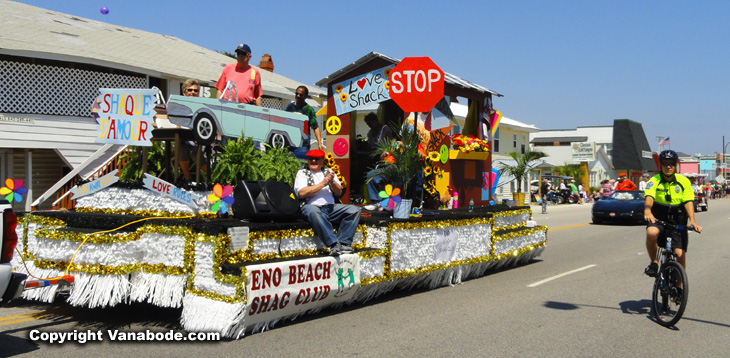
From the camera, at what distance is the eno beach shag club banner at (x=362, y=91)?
35.9 feet

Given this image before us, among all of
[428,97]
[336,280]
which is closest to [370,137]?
[428,97]

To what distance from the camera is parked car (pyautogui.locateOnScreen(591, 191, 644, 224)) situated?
22406 mm

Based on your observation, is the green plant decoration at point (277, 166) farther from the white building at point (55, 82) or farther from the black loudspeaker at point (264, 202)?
the white building at point (55, 82)

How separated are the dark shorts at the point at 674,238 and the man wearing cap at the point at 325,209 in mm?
3436

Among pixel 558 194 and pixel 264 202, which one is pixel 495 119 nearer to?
pixel 264 202

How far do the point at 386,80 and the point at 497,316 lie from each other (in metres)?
4.97

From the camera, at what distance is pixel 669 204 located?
739 centimetres

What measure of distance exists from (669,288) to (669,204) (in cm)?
99

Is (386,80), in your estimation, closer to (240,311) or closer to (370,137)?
(370,137)

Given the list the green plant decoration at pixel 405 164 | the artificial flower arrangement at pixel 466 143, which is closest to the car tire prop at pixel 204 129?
the green plant decoration at pixel 405 164

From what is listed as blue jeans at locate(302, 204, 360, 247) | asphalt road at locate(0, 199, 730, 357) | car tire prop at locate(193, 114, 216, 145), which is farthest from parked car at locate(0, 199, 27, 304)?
car tire prop at locate(193, 114, 216, 145)

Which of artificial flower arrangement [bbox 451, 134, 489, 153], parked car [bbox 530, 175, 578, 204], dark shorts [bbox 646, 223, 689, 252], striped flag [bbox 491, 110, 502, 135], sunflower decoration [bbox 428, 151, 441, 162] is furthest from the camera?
parked car [bbox 530, 175, 578, 204]

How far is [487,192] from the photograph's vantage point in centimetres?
1258

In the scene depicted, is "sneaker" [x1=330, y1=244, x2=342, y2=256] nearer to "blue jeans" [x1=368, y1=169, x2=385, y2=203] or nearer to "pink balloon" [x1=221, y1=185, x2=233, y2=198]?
"pink balloon" [x1=221, y1=185, x2=233, y2=198]
